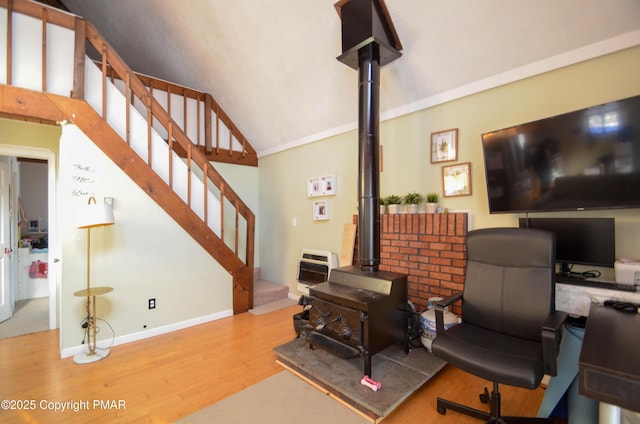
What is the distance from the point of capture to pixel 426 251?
2.81 m

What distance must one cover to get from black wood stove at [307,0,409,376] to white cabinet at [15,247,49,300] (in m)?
4.75

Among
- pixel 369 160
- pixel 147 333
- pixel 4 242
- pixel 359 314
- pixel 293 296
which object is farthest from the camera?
pixel 293 296

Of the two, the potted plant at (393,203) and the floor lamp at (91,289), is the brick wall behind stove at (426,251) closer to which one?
the potted plant at (393,203)

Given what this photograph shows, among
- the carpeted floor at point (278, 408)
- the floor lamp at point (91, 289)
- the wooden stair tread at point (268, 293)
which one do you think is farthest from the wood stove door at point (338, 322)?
the floor lamp at point (91, 289)

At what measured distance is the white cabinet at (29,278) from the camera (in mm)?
4324

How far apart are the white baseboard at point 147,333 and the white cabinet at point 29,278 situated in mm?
2727

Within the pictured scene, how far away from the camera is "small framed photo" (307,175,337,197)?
3.82 m

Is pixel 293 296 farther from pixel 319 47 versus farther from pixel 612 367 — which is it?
pixel 612 367

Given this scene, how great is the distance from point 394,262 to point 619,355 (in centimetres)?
214

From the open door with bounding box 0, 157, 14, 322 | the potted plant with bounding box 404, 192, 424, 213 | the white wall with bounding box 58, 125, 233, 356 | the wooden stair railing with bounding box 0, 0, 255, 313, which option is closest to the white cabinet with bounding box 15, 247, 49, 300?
the open door with bounding box 0, 157, 14, 322

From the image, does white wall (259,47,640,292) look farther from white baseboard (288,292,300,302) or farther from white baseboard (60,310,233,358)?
white baseboard (60,310,233,358)

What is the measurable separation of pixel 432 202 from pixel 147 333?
331 cm

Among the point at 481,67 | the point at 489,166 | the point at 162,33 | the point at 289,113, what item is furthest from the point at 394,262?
the point at 162,33

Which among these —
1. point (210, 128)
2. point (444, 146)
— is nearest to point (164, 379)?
point (444, 146)
